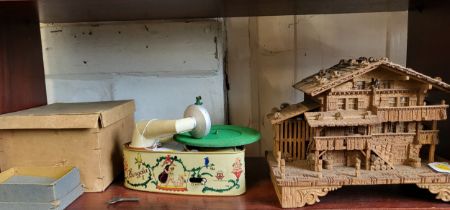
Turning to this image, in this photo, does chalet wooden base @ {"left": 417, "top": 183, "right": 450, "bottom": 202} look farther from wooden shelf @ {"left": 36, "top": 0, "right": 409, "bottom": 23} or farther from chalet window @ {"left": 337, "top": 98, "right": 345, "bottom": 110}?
wooden shelf @ {"left": 36, "top": 0, "right": 409, "bottom": 23}

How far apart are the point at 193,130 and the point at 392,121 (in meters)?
0.35

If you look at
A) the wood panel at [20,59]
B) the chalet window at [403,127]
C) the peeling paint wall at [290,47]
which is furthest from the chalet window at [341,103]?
the wood panel at [20,59]

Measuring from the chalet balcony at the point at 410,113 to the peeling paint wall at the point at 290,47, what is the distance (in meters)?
0.34

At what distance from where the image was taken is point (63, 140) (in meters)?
0.71

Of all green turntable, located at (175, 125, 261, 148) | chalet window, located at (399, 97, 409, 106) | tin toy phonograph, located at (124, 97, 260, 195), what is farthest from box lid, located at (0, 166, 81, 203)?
chalet window, located at (399, 97, 409, 106)

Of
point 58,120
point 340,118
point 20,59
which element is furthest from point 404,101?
point 20,59

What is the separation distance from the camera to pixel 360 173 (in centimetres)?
62

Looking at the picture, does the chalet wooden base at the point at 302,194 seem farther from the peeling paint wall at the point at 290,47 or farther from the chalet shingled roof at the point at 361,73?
the peeling paint wall at the point at 290,47

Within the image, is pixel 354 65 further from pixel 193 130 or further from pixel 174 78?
pixel 174 78

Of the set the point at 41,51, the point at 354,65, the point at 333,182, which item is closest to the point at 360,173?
the point at 333,182

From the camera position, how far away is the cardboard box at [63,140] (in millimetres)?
692

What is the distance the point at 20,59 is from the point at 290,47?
2.09 ft

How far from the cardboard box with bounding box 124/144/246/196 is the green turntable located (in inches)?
0.6

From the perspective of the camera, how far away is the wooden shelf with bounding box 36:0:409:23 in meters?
0.69
